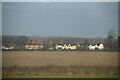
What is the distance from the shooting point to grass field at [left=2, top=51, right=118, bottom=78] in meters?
3.12

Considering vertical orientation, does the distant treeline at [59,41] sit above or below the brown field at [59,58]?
above

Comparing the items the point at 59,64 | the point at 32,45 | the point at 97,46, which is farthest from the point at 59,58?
the point at 97,46

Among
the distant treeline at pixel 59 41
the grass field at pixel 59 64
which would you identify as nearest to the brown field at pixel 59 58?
the grass field at pixel 59 64

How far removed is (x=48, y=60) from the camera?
313 centimetres

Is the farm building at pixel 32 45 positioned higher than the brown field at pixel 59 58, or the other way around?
the farm building at pixel 32 45

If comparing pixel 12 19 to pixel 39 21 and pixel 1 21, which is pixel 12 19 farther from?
pixel 39 21

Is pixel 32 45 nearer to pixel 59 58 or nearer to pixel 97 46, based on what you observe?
pixel 59 58

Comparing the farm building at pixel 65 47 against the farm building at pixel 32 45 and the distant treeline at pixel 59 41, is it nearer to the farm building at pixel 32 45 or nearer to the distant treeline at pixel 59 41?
the distant treeline at pixel 59 41

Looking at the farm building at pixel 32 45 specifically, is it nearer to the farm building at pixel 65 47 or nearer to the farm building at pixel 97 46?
the farm building at pixel 65 47

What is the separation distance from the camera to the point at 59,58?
3.11 meters


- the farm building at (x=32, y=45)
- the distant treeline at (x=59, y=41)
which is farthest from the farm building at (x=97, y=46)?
the farm building at (x=32, y=45)

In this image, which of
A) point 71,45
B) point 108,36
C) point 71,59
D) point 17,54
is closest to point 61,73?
point 71,59

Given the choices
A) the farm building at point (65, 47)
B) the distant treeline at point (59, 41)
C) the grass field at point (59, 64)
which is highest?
the distant treeline at point (59, 41)

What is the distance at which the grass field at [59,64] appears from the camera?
312 centimetres
